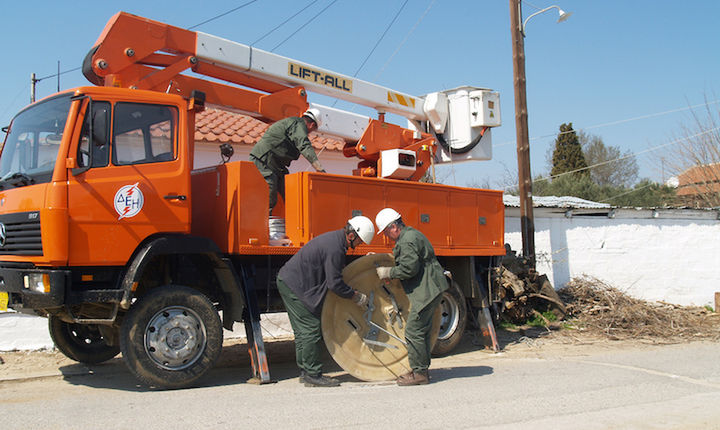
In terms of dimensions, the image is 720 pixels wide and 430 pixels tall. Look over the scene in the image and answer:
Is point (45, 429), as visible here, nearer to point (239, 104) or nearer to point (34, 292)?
point (34, 292)

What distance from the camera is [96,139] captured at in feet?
21.6

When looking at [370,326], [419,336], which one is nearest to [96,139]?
[370,326]

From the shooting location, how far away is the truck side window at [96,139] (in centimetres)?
655

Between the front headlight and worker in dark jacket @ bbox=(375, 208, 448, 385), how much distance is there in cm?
351

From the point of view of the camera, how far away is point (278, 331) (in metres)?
11.8

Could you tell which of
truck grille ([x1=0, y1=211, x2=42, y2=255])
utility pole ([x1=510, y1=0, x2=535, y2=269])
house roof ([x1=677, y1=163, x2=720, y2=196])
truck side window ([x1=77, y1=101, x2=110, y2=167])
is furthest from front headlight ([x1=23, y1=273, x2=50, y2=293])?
house roof ([x1=677, y1=163, x2=720, y2=196])

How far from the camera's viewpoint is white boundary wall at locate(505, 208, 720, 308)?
49.0ft

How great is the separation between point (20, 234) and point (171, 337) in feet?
6.10

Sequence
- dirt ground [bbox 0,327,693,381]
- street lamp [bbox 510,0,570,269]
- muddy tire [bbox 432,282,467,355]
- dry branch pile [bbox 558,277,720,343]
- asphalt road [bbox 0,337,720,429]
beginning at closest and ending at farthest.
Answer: asphalt road [bbox 0,337,720,429], dirt ground [bbox 0,327,693,381], muddy tire [bbox 432,282,467,355], dry branch pile [bbox 558,277,720,343], street lamp [bbox 510,0,570,269]

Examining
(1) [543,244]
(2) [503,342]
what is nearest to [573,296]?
(1) [543,244]

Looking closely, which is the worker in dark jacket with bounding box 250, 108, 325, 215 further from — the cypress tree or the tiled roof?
the cypress tree

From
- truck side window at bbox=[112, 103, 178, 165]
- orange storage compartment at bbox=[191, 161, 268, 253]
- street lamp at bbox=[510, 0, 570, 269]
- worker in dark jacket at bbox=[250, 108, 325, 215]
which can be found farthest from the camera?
street lamp at bbox=[510, 0, 570, 269]

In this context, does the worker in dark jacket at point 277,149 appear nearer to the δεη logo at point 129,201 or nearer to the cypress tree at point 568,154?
the δεη logo at point 129,201

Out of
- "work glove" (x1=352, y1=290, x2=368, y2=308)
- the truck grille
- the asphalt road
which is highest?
the truck grille
